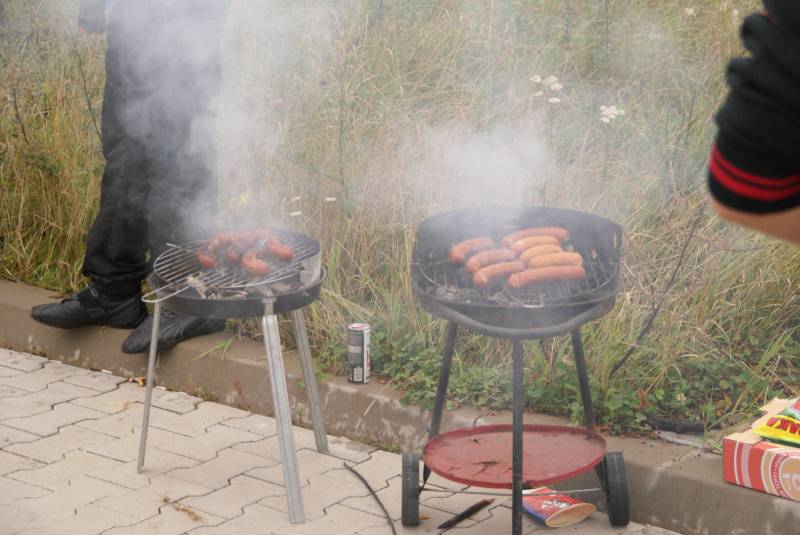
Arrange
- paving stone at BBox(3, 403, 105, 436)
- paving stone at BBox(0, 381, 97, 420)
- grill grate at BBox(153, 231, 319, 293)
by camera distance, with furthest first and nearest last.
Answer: paving stone at BBox(0, 381, 97, 420)
paving stone at BBox(3, 403, 105, 436)
grill grate at BBox(153, 231, 319, 293)

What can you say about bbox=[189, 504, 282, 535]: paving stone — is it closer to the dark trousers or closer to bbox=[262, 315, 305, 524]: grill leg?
bbox=[262, 315, 305, 524]: grill leg

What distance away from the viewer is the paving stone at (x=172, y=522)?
3.72 meters

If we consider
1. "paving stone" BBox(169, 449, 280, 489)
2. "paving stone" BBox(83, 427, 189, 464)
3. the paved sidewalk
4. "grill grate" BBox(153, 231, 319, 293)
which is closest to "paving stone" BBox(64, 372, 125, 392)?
the paved sidewalk

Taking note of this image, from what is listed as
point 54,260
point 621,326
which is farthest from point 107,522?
point 54,260

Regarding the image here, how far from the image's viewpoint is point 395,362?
4.60 m

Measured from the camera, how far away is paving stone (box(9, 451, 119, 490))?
408cm

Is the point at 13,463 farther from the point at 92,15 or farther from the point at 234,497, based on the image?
the point at 92,15

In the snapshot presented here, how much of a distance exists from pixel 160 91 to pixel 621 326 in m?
2.37

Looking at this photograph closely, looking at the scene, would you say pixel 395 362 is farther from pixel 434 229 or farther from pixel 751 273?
pixel 751 273

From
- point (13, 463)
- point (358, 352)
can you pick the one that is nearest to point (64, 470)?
point (13, 463)

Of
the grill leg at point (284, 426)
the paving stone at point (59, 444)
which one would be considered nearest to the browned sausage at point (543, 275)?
the grill leg at point (284, 426)

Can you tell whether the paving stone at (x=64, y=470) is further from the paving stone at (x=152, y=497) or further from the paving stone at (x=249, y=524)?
the paving stone at (x=249, y=524)

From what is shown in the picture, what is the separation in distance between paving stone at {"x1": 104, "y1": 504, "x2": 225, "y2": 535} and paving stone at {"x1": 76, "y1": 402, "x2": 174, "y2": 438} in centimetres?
76

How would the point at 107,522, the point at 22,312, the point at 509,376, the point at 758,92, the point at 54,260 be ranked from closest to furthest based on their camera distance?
the point at 758,92 < the point at 107,522 < the point at 509,376 < the point at 22,312 < the point at 54,260
